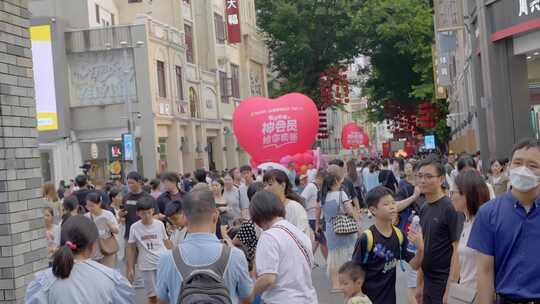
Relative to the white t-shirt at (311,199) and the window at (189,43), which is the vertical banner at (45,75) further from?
the white t-shirt at (311,199)

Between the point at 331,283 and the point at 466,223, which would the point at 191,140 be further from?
the point at 466,223

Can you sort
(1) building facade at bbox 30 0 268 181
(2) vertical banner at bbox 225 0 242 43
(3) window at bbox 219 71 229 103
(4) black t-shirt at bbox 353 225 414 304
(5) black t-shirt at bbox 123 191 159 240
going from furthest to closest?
1. (3) window at bbox 219 71 229 103
2. (2) vertical banner at bbox 225 0 242 43
3. (1) building facade at bbox 30 0 268 181
4. (5) black t-shirt at bbox 123 191 159 240
5. (4) black t-shirt at bbox 353 225 414 304

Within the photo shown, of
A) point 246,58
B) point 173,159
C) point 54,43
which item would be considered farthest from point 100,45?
point 246,58

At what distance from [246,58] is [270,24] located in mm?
2474

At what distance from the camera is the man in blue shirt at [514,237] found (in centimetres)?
488

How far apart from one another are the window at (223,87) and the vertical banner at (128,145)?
16119 mm

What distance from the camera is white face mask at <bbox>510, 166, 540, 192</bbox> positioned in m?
4.86

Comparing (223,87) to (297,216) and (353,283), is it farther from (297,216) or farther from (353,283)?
(353,283)

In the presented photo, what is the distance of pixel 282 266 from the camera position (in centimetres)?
607

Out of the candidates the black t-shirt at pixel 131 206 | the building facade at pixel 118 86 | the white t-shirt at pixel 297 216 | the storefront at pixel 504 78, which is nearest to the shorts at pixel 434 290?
the white t-shirt at pixel 297 216

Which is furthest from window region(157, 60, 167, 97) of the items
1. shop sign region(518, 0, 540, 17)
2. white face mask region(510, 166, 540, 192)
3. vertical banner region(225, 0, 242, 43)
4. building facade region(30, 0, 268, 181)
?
white face mask region(510, 166, 540, 192)

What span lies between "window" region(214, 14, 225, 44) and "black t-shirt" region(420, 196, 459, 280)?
38.7m

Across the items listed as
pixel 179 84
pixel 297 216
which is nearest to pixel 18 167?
pixel 297 216

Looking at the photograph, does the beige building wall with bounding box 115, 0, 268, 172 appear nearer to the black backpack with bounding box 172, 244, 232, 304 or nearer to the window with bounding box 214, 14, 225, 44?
the window with bounding box 214, 14, 225, 44
